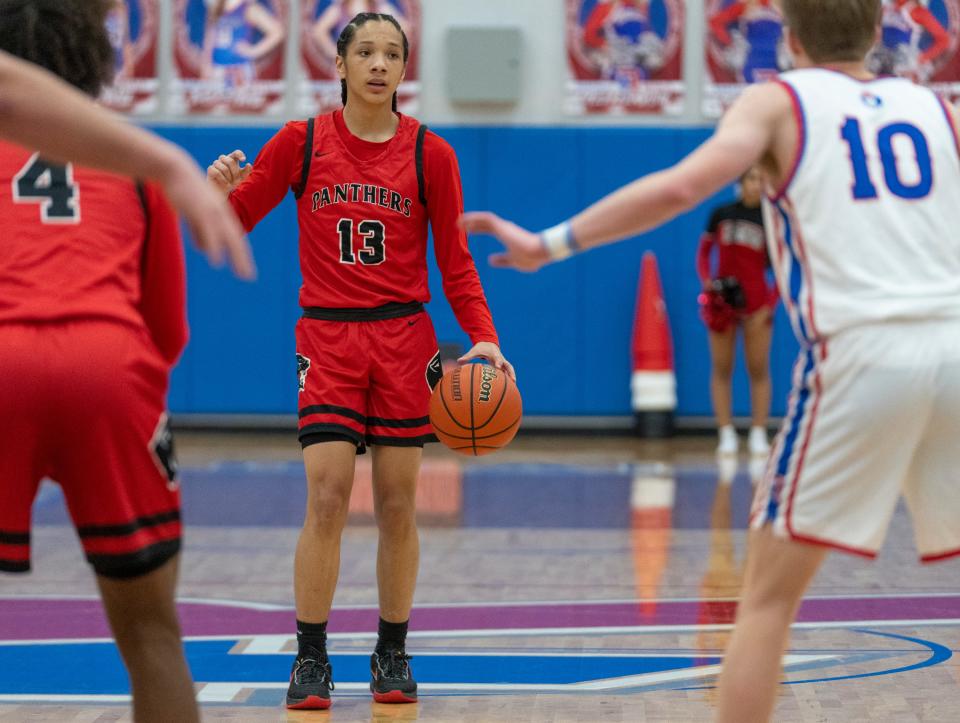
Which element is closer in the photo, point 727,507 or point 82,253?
point 82,253

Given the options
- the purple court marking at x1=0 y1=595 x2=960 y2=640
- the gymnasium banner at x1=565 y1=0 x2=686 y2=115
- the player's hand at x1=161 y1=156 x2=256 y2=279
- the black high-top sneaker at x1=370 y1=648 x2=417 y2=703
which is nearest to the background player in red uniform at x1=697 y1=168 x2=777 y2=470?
the gymnasium banner at x1=565 y1=0 x2=686 y2=115

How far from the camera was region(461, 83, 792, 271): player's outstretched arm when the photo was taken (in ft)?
9.04

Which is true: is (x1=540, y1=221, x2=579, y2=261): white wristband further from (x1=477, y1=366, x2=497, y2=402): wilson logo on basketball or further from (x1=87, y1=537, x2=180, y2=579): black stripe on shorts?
(x1=477, y1=366, x2=497, y2=402): wilson logo on basketball

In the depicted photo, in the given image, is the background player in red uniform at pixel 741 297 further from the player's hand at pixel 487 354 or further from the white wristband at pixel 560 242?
the white wristband at pixel 560 242

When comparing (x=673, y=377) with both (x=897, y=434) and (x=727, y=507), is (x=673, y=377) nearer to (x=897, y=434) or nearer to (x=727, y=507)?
(x=727, y=507)

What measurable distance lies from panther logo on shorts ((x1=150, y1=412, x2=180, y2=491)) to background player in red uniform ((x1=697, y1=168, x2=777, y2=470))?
803 cm

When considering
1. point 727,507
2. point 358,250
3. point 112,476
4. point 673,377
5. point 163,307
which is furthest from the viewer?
point 673,377

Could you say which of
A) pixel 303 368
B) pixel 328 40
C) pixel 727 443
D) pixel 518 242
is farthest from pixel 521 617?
pixel 328 40

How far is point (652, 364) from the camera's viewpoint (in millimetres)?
12352

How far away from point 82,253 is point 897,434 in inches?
61.8

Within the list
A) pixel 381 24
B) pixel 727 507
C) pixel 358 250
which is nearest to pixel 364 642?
pixel 358 250

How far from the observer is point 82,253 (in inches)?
101

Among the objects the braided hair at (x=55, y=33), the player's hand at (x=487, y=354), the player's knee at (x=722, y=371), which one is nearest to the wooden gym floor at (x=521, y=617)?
the player's hand at (x=487, y=354)

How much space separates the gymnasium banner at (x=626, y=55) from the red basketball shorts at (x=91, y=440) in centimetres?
1050
